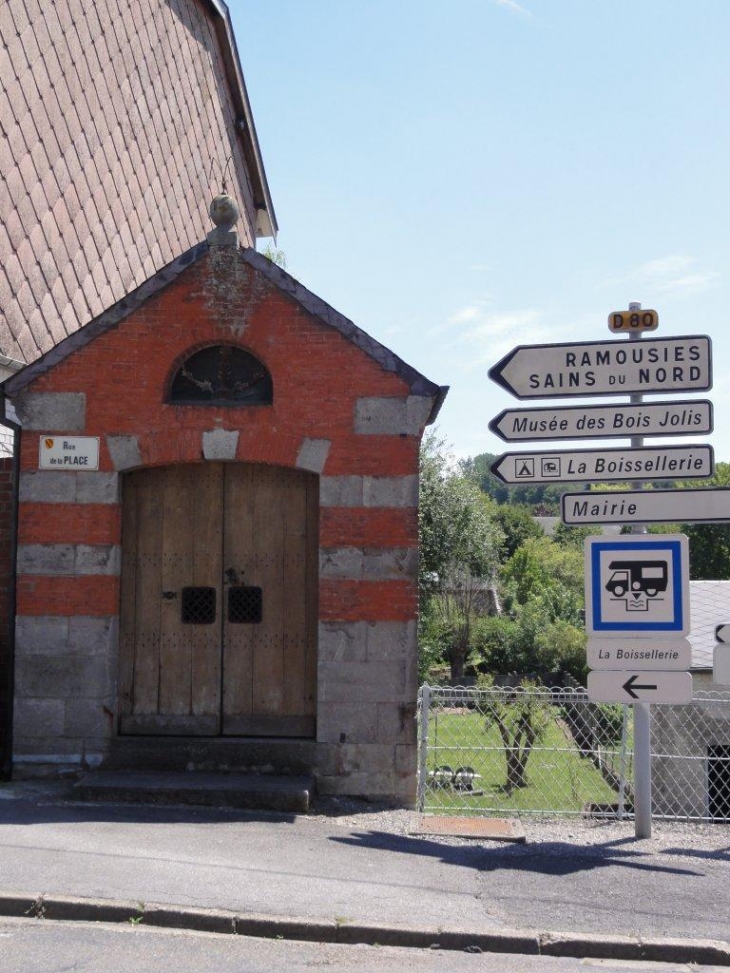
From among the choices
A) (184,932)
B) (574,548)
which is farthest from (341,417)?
(574,548)

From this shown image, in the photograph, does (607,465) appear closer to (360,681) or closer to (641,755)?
(641,755)

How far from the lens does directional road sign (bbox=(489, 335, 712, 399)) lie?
7473 mm

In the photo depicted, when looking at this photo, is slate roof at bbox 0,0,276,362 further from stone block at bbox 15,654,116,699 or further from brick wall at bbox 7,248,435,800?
stone block at bbox 15,654,116,699

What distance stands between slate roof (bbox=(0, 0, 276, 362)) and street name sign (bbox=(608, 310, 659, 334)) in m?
5.15

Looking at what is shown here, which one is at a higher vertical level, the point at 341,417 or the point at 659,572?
the point at 341,417

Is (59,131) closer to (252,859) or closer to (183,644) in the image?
(183,644)

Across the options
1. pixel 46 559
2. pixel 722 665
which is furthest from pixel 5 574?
pixel 722 665

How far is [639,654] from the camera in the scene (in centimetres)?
732

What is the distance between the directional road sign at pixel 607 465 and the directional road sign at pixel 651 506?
0.12 meters

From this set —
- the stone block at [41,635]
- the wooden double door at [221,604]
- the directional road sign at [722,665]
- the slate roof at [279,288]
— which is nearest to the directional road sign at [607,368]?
the slate roof at [279,288]

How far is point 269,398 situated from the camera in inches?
344

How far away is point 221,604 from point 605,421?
11.7 ft

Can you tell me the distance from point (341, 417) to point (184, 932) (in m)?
4.43

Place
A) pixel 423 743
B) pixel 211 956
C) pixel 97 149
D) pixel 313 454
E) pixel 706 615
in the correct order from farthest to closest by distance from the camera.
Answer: pixel 706 615 → pixel 97 149 → pixel 313 454 → pixel 423 743 → pixel 211 956
